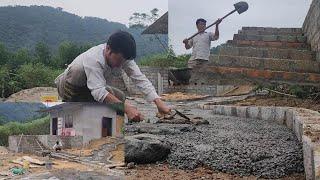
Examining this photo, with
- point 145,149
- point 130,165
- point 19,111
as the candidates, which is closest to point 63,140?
point 19,111

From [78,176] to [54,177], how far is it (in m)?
0.11

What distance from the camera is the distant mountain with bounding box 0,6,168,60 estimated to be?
9.52 feet

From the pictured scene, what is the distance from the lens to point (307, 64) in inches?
166

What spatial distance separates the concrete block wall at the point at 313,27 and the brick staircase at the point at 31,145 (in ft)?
7.17

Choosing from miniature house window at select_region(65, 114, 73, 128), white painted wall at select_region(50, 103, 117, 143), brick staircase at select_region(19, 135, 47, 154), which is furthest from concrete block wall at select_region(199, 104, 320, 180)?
brick staircase at select_region(19, 135, 47, 154)

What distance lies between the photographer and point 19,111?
282cm

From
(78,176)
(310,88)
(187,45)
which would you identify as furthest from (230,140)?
(78,176)

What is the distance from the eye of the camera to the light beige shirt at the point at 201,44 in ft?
11.7

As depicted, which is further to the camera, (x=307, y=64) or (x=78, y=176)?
(x=307, y=64)

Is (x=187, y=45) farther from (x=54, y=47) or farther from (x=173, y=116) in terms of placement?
(x=54, y=47)

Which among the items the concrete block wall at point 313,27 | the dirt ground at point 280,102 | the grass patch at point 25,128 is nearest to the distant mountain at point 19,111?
the grass patch at point 25,128

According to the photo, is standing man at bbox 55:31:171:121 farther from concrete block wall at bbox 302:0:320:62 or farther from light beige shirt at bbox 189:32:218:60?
concrete block wall at bbox 302:0:320:62

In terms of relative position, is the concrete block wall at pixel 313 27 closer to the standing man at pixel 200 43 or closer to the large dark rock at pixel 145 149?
the standing man at pixel 200 43

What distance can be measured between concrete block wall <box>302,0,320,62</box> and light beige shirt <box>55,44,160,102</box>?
179 cm
